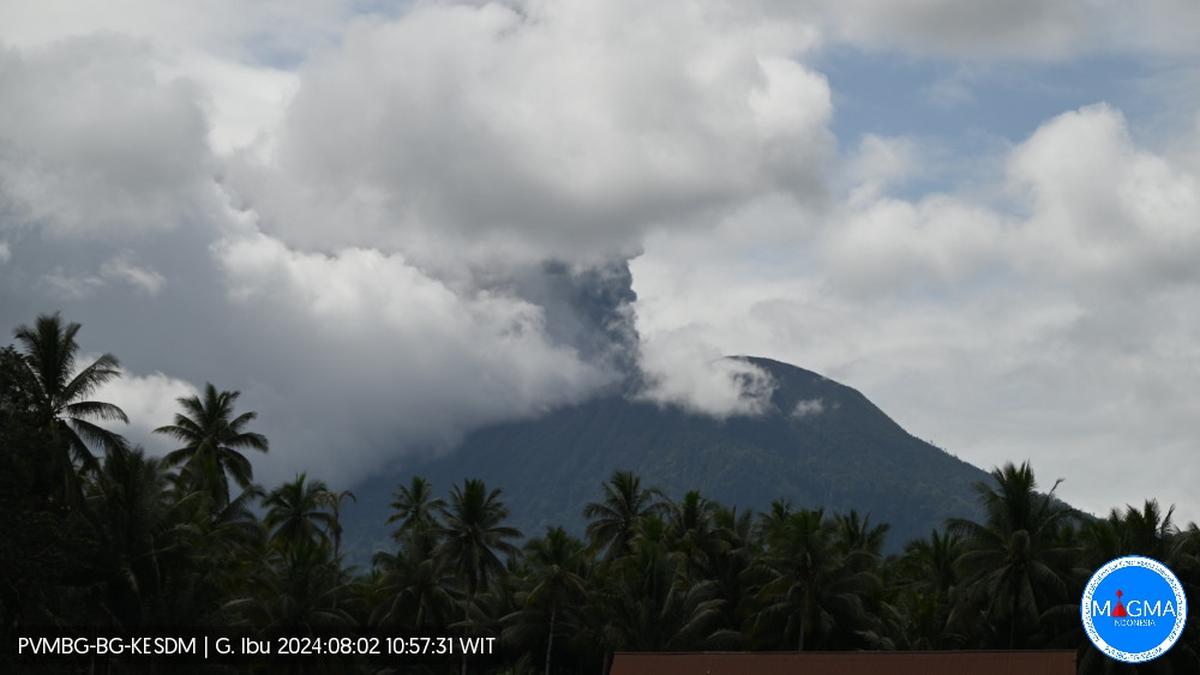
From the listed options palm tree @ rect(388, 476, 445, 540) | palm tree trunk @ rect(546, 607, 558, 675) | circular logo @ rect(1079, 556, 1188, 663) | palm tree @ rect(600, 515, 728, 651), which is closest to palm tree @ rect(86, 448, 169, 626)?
palm tree @ rect(600, 515, 728, 651)

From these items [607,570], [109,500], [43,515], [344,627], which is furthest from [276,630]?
[607,570]

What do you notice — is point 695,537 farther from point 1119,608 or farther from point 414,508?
point 1119,608

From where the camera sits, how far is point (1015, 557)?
67.8 metres

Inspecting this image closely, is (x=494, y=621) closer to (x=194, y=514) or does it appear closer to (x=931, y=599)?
(x=194, y=514)

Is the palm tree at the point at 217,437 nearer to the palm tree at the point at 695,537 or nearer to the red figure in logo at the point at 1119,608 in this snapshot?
the palm tree at the point at 695,537

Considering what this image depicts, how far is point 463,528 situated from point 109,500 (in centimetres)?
3300

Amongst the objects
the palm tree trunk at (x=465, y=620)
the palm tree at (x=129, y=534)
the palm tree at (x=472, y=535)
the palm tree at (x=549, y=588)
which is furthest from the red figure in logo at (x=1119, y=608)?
the palm tree at (x=472, y=535)

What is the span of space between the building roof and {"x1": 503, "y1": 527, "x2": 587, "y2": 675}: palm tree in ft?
106

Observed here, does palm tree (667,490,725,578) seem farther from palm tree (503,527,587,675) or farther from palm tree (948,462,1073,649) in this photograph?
palm tree (948,462,1073,649)

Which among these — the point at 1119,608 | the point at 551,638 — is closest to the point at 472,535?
the point at 551,638

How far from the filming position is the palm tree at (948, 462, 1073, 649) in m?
67.6

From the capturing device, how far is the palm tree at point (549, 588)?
271ft

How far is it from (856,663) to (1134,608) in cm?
1076

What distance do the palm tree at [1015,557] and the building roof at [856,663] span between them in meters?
22.7
